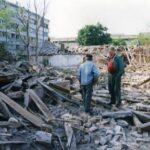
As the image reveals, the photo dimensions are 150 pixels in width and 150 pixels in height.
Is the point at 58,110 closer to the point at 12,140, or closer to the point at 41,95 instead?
the point at 41,95

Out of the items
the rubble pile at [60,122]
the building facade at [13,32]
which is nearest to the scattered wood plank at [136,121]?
the rubble pile at [60,122]

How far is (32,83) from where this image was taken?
11.8 meters

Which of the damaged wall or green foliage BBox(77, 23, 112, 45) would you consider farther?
green foliage BBox(77, 23, 112, 45)

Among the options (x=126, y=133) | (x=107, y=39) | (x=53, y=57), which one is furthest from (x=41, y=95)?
(x=107, y=39)

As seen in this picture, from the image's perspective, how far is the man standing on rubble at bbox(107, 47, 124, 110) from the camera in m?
11.1

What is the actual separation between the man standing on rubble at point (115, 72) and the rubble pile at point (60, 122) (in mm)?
407

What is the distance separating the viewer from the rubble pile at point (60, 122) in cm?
728

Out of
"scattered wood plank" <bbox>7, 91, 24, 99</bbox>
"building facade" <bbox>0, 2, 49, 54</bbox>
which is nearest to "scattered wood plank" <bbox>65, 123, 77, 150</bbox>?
"scattered wood plank" <bbox>7, 91, 24, 99</bbox>

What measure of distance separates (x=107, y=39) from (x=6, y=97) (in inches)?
2014

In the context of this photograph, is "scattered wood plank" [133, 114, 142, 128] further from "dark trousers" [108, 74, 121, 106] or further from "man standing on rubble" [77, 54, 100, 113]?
"dark trousers" [108, 74, 121, 106]

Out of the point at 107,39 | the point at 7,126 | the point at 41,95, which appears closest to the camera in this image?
the point at 7,126

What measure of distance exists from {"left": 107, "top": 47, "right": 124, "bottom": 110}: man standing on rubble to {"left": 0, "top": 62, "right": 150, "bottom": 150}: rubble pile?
1.33 ft

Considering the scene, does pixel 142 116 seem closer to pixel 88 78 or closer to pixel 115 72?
pixel 88 78

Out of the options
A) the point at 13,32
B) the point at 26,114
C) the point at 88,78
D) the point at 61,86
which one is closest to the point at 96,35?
the point at 13,32
